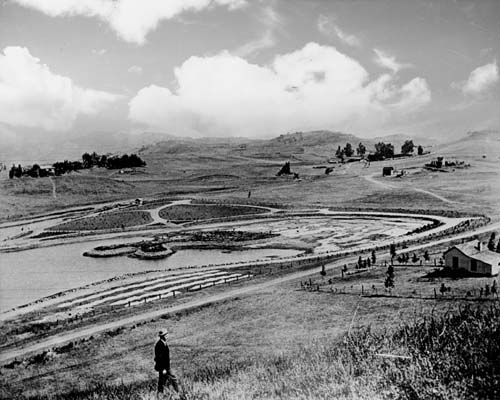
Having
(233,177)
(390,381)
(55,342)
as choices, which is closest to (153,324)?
(55,342)

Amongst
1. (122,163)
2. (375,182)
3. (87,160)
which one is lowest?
(375,182)

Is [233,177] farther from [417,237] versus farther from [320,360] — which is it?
[320,360]

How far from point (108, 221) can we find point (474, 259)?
73.1 meters

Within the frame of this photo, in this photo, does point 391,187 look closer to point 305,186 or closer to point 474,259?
point 305,186

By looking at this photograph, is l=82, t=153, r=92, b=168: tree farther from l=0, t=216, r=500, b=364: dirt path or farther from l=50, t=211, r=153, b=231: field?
l=0, t=216, r=500, b=364: dirt path

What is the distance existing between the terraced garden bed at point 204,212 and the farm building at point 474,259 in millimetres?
63727

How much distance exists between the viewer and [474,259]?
1598 inches

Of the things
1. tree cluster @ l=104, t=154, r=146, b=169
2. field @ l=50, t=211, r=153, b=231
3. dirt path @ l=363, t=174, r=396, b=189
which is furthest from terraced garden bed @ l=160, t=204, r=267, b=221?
tree cluster @ l=104, t=154, r=146, b=169

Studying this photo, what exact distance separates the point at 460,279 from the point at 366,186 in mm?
91302

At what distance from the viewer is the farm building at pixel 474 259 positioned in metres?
40.2

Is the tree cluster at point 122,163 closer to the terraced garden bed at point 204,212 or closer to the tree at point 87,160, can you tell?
the tree at point 87,160

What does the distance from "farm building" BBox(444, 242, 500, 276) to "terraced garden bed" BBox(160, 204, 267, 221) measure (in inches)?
2509

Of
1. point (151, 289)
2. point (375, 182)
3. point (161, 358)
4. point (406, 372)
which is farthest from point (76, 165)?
point (406, 372)

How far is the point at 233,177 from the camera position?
561 ft
